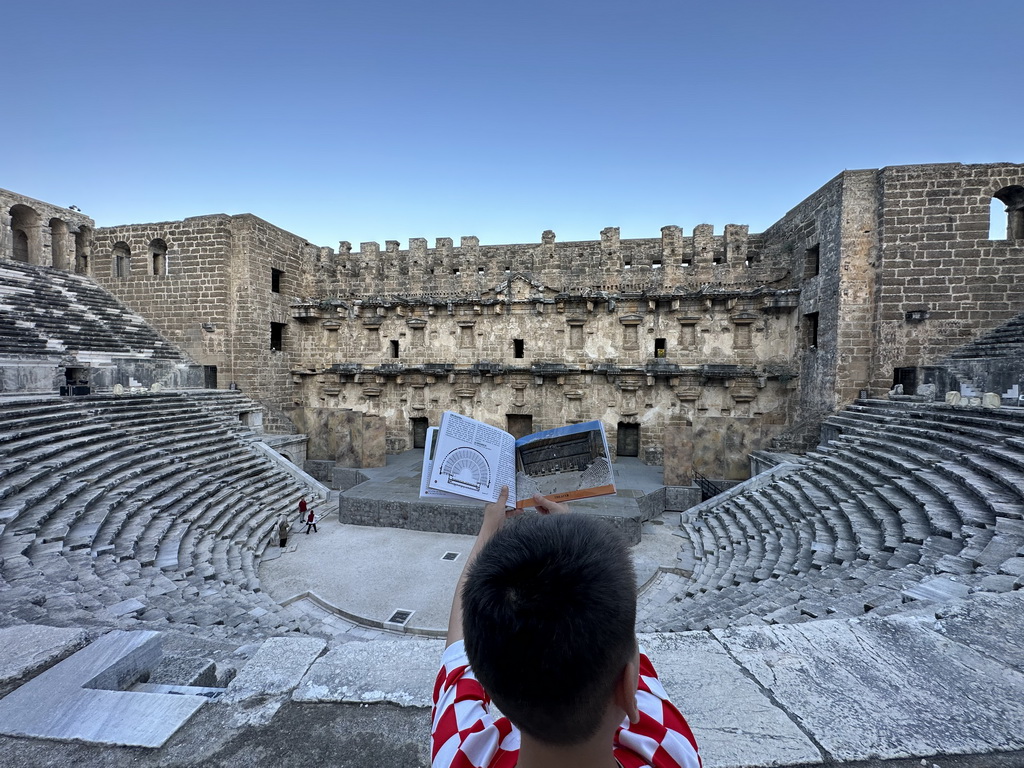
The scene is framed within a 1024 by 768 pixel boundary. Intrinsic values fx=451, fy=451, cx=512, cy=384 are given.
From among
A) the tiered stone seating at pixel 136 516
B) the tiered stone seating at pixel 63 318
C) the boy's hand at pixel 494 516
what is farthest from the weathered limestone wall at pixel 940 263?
the tiered stone seating at pixel 63 318

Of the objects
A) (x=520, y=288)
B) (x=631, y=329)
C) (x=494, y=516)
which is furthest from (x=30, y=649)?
(x=631, y=329)

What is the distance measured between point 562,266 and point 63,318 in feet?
54.6

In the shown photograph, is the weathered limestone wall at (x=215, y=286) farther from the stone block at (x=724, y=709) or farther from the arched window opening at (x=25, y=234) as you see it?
the stone block at (x=724, y=709)

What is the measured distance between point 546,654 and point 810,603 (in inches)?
190

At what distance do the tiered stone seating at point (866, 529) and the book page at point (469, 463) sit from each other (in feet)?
9.35

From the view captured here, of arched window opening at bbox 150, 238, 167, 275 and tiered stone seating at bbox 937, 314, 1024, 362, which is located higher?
arched window opening at bbox 150, 238, 167, 275

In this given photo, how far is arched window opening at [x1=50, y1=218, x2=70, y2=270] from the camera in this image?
1717 cm

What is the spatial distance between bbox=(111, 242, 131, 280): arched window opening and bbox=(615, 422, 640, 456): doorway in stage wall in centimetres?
1982

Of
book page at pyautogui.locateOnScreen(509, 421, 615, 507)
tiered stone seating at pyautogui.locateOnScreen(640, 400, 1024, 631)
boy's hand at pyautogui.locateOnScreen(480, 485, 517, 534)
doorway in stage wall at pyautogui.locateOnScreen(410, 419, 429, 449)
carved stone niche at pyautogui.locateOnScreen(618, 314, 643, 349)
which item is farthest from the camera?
doorway in stage wall at pyautogui.locateOnScreen(410, 419, 429, 449)

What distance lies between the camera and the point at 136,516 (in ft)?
24.5

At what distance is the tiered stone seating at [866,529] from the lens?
4547mm

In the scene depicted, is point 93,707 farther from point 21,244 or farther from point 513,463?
point 21,244

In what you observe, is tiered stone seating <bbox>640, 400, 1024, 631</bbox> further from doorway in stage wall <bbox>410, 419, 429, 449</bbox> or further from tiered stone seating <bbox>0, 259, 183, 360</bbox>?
tiered stone seating <bbox>0, 259, 183, 360</bbox>

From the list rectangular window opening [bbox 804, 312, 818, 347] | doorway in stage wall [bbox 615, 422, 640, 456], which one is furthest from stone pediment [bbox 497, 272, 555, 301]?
rectangular window opening [bbox 804, 312, 818, 347]
